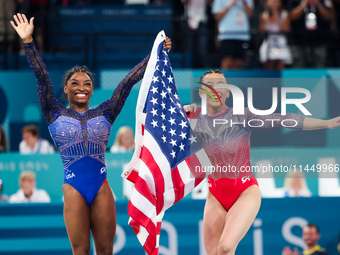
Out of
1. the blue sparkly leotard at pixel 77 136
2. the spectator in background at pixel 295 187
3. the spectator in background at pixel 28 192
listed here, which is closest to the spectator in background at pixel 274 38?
the spectator in background at pixel 295 187

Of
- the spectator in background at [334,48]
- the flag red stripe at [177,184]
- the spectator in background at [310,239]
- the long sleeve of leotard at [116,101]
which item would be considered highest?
the spectator in background at [334,48]

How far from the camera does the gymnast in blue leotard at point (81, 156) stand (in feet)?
13.9

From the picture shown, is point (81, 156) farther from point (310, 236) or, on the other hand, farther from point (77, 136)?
point (310, 236)

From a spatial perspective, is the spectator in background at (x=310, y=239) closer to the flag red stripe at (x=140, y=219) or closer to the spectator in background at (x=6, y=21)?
the flag red stripe at (x=140, y=219)

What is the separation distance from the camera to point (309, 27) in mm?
8789

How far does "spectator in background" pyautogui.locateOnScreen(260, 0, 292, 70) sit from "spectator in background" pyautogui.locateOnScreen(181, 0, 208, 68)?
3.34 feet

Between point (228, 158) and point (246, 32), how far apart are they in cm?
395

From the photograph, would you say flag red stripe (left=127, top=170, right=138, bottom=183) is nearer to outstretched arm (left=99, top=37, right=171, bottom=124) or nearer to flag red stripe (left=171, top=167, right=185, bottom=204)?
flag red stripe (left=171, top=167, right=185, bottom=204)

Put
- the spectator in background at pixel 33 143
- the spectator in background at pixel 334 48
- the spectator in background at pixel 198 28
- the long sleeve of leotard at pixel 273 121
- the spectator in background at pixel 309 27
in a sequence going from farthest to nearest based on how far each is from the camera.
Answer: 1. the spectator in background at pixel 334 48
2. the spectator in background at pixel 198 28
3. the spectator in background at pixel 309 27
4. the spectator in background at pixel 33 143
5. the long sleeve of leotard at pixel 273 121

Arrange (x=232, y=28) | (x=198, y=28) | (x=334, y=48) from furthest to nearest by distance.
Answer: (x=334, y=48) < (x=198, y=28) < (x=232, y=28)

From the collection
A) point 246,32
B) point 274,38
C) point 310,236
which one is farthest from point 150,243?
point 274,38

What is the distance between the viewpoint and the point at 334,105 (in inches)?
243

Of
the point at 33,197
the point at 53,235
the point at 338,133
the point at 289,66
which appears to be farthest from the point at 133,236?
the point at 289,66

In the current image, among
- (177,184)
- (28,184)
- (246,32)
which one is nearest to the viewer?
(177,184)
